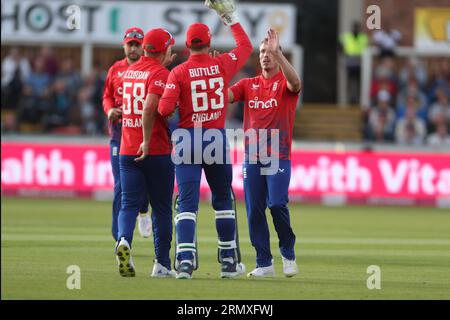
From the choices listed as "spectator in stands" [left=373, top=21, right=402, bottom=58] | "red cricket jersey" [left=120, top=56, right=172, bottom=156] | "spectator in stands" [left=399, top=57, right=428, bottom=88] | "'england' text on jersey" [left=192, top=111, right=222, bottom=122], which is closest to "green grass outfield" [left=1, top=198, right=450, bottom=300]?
"red cricket jersey" [left=120, top=56, right=172, bottom=156]

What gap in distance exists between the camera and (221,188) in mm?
13133

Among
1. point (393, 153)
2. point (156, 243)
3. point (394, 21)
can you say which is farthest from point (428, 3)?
point (156, 243)

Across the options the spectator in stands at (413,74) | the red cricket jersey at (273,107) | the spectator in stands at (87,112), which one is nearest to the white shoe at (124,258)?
the red cricket jersey at (273,107)

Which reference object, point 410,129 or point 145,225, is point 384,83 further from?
point 145,225

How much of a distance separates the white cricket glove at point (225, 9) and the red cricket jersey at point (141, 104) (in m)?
0.92

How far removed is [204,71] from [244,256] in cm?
378

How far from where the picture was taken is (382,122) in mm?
30719

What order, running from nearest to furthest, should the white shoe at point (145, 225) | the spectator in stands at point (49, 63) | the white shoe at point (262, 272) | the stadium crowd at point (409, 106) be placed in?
the white shoe at point (262, 272)
the white shoe at point (145, 225)
the stadium crowd at point (409, 106)
the spectator in stands at point (49, 63)

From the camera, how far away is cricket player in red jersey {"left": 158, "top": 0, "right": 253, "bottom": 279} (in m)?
12.9

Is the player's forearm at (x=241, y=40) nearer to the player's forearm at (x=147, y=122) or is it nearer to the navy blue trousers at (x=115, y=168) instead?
the player's forearm at (x=147, y=122)

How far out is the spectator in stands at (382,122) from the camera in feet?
99.9

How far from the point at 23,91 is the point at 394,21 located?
37.7ft

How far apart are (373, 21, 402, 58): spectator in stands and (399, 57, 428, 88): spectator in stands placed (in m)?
0.63

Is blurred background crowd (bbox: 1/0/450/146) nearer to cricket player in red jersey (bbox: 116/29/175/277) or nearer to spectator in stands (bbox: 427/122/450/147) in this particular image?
spectator in stands (bbox: 427/122/450/147)
